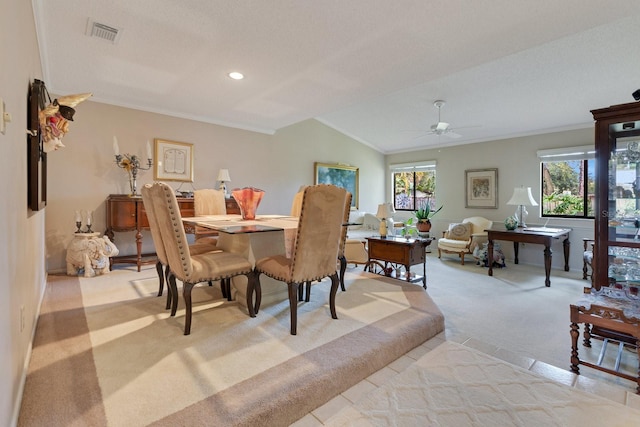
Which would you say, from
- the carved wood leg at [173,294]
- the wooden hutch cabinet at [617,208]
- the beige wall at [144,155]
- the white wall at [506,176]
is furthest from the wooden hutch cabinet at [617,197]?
the beige wall at [144,155]

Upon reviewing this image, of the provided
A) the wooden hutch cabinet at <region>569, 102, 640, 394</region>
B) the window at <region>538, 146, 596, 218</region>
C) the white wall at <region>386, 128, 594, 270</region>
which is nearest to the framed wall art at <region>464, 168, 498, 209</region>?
the white wall at <region>386, 128, 594, 270</region>

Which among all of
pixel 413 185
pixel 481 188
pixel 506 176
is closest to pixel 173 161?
pixel 413 185

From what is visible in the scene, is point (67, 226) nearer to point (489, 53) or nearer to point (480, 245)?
point (489, 53)

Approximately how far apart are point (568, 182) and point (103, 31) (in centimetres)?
666

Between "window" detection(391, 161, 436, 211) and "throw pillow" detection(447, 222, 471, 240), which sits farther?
"window" detection(391, 161, 436, 211)

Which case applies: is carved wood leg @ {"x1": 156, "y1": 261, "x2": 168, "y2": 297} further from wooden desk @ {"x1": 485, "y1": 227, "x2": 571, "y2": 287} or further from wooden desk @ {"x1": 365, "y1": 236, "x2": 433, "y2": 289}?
wooden desk @ {"x1": 485, "y1": 227, "x2": 571, "y2": 287}

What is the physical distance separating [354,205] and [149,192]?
17.7 feet

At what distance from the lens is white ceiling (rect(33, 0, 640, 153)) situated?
7.60 feet

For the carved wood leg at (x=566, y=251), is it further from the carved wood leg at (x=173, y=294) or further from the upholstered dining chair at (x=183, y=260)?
the carved wood leg at (x=173, y=294)

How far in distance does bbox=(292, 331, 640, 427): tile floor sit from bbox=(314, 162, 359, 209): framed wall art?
4669mm

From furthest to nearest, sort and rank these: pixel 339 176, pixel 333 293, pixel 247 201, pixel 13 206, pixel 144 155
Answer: pixel 339 176 < pixel 144 155 < pixel 247 201 < pixel 333 293 < pixel 13 206

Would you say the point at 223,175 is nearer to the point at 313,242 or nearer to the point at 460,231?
the point at 313,242

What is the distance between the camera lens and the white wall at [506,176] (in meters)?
5.15

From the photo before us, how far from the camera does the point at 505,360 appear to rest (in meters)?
2.20
